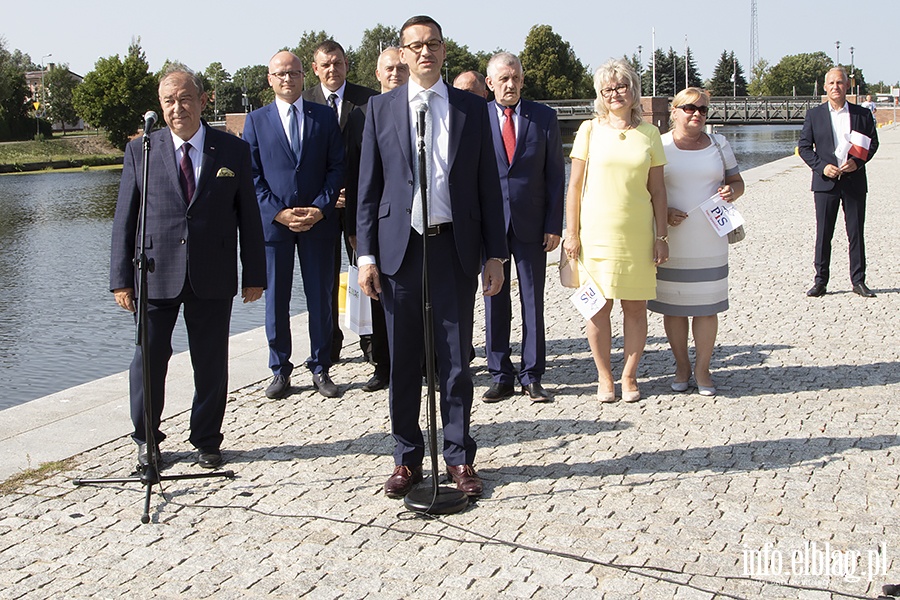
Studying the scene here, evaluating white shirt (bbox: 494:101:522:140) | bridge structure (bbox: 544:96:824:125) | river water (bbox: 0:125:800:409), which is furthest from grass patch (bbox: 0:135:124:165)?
Result: white shirt (bbox: 494:101:522:140)

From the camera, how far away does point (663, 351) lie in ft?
27.1

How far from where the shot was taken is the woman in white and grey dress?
268 inches

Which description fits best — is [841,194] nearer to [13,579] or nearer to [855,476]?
[855,476]

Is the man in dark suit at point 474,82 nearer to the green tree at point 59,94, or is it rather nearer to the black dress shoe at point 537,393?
the black dress shoe at point 537,393

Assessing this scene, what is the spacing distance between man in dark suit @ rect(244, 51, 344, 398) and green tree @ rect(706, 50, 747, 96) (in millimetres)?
138103

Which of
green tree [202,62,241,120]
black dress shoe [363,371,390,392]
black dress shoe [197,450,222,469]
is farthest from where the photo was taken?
green tree [202,62,241,120]

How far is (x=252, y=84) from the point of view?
151 metres

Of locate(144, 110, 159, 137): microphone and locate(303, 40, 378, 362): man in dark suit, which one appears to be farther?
locate(303, 40, 378, 362): man in dark suit

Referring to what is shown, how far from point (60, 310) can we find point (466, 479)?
1122 centimetres

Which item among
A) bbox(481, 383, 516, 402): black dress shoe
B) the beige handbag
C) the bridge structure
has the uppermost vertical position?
the bridge structure

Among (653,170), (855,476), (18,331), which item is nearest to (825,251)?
(653,170)

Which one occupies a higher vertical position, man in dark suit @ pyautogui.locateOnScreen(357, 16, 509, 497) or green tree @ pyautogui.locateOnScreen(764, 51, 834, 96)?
green tree @ pyautogui.locateOnScreen(764, 51, 834, 96)

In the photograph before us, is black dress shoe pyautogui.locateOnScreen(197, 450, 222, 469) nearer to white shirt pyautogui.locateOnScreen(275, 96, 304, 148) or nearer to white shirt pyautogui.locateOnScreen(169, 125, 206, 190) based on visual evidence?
white shirt pyautogui.locateOnScreen(169, 125, 206, 190)

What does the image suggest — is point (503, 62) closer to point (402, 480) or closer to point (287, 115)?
point (287, 115)
